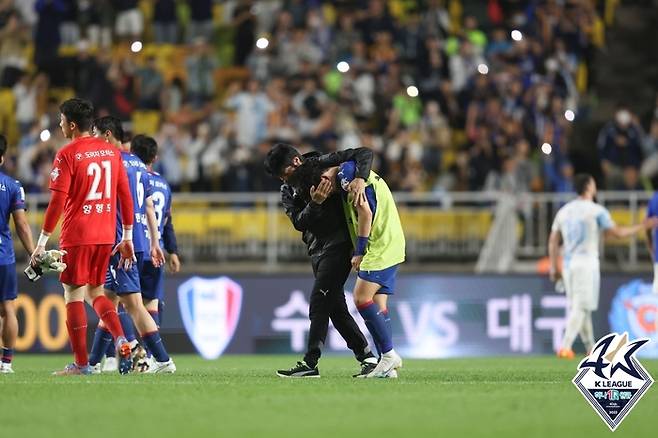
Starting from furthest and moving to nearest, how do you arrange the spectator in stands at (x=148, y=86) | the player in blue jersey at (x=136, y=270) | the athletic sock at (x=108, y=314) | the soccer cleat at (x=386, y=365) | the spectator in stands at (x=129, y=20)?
the spectator in stands at (x=129, y=20) < the spectator in stands at (x=148, y=86) < the player in blue jersey at (x=136, y=270) < the athletic sock at (x=108, y=314) < the soccer cleat at (x=386, y=365)

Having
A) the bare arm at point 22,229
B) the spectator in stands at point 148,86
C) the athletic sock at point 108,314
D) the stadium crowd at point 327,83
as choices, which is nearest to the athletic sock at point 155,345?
the athletic sock at point 108,314

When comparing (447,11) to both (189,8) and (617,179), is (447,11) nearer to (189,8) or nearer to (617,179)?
(189,8)

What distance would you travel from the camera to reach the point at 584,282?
18.1 meters

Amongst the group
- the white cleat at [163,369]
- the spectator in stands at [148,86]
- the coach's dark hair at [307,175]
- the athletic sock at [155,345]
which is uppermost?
the spectator in stands at [148,86]

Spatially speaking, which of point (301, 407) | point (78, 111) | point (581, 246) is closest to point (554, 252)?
point (581, 246)

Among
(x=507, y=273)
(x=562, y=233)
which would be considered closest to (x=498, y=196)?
(x=507, y=273)

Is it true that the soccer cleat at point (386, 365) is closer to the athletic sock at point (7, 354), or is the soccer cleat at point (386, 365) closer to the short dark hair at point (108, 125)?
the short dark hair at point (108, 125)

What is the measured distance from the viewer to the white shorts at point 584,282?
18047 mm

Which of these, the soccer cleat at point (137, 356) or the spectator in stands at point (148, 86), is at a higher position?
the spectator in stands at point (148, 86)

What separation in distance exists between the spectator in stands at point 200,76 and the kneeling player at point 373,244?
42.0 feet

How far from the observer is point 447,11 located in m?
26.9

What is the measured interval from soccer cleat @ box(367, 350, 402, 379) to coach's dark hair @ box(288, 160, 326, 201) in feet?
5.22

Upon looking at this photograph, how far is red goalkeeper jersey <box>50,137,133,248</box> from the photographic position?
1230 centimetres

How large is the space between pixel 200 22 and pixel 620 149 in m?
8.81
